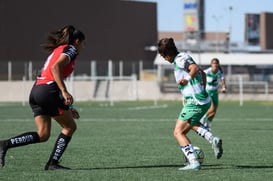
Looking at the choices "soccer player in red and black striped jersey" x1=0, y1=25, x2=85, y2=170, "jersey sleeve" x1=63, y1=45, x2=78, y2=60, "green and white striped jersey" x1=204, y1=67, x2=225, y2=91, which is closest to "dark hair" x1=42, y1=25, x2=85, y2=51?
"soccer player in red and black striped jersey" x1=0, y1=25, x2=85, y2=170

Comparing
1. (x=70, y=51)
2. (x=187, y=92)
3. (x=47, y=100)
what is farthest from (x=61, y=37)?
(x=187, y=92)

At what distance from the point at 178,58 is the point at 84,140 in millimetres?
6347

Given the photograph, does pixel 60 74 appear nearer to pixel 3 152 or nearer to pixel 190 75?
pixel 3 152

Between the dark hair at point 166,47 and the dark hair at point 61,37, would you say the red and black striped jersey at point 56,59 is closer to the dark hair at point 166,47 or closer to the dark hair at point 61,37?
the dark hair at point 61,37

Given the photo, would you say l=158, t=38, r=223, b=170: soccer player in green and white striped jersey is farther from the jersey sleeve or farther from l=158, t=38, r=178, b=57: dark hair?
the jersey sleeve

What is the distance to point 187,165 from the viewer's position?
1170cm

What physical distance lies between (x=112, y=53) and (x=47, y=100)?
63.6 metres

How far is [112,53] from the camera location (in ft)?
245

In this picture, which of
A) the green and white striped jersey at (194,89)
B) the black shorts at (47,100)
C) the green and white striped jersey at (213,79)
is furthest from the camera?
the green and white striped jersey at (213,79)

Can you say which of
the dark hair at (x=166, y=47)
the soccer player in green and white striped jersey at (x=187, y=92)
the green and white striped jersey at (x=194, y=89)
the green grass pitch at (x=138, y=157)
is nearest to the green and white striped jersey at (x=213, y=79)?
the green grass pitch at (x=138, y=157)

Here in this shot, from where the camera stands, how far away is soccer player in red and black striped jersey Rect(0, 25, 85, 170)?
10961mm

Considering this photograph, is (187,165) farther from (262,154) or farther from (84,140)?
(84,140)

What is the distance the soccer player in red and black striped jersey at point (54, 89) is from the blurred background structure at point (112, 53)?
33.6 metres

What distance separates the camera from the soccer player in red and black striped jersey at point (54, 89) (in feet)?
36.0
